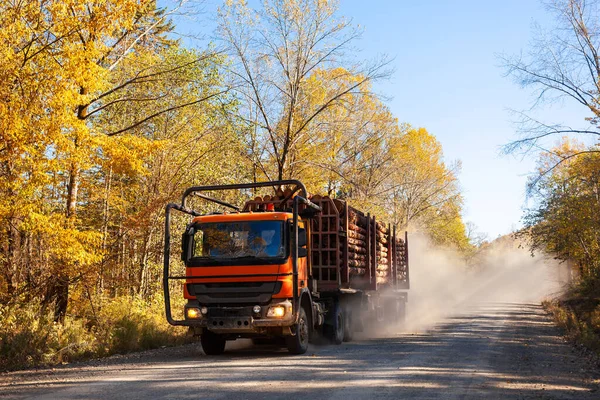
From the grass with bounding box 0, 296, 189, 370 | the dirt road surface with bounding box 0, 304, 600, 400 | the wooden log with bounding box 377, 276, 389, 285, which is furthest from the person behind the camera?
the wooden log with bounding box 377, 276, 389, 285

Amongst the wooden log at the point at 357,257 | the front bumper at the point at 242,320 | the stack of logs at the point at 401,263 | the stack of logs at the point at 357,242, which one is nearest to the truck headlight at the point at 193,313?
the front bumper at the point at 242,320

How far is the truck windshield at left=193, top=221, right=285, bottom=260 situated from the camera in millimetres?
11641

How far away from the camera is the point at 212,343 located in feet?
41.4

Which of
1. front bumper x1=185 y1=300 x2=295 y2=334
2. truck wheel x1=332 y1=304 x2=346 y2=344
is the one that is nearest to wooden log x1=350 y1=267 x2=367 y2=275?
truck wheel x1=332 y1=304 x2=346 y2=344

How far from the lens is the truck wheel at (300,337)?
11875 mm

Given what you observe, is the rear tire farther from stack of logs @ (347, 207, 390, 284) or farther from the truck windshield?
the truck windshield

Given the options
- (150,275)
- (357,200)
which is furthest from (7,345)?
(357,200)

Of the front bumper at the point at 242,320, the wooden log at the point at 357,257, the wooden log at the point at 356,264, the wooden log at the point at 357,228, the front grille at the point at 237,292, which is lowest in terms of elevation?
Answer: the front bumper at the point at 242,320

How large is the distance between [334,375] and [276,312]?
2392 millimetres

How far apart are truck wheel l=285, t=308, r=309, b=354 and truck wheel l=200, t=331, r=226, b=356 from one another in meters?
1.63

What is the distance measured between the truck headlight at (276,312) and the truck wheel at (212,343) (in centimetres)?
178

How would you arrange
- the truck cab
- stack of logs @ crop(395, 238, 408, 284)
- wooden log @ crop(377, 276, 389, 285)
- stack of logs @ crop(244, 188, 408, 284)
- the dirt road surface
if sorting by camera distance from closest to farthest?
the dirt road surface < the truck cab < stack of logs @ crop(244, 188, 408, 284) < wooden log @ crop(377, 276, 389, 285) < stack of logs @ crop(395, 238, 408, 284)

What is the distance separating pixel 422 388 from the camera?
7.98m

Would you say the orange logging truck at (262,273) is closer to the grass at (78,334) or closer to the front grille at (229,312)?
the front grille at (229,312)
